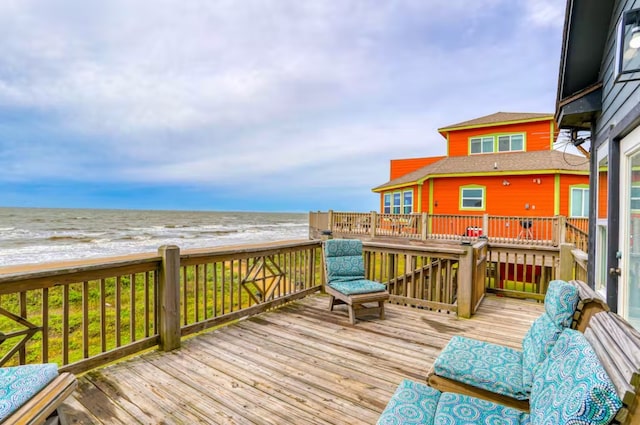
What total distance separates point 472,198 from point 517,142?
126 inches

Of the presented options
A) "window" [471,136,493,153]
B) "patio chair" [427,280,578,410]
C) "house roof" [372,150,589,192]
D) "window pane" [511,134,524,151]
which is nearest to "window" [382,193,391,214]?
"house roof" [372,150,589,192]

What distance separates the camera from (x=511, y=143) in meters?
13.0

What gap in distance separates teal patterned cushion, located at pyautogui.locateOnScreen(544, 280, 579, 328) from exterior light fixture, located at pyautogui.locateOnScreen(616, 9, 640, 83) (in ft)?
5.30

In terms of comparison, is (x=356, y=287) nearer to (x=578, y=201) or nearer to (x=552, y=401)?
(x=552, y=401)

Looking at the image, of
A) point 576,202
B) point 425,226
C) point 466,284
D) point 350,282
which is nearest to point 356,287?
point 350,282

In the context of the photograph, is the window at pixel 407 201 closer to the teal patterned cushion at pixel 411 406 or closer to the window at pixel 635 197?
the window at pixel 635 197

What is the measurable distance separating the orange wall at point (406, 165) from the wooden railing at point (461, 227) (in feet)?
20.5

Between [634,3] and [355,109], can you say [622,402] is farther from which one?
[355,109]

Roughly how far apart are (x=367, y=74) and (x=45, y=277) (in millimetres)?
8702

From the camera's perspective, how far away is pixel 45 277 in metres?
2.35

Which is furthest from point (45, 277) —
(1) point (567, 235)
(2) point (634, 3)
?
(1) point (567, 235)

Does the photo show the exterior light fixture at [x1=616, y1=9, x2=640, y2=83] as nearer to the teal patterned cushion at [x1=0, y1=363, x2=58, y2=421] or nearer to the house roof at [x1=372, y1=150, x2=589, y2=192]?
the teal patterned cushion at [x1=0, y1=363, x2=58, y2=421]

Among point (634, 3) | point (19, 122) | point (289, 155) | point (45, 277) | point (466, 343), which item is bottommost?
point (466, 343)

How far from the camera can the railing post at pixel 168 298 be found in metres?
3.04
